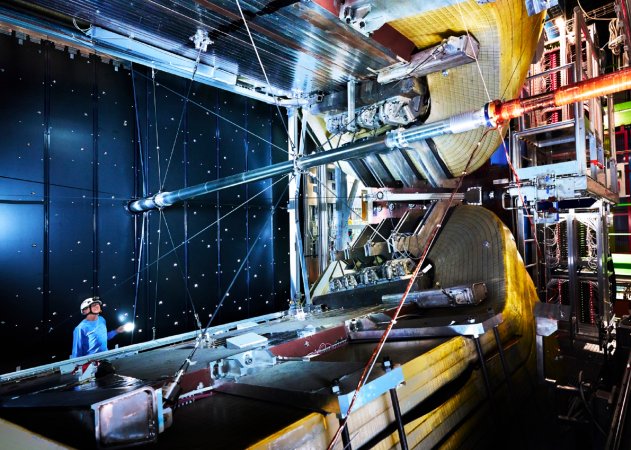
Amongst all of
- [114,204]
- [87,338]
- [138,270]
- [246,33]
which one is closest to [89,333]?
[87,338]

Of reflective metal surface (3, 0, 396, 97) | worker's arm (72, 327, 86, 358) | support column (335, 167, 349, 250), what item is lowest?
worker's arm (72, 327, 86, 358)

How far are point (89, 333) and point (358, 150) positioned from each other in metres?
3.58

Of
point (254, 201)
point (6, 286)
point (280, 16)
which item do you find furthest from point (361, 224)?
point (6, 286)

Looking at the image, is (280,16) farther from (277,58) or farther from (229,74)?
(229,74)

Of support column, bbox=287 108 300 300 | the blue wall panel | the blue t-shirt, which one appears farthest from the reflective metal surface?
the blue t-shirt

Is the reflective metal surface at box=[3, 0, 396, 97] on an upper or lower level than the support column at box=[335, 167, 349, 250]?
upper

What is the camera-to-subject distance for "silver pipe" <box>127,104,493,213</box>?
2.76 meters

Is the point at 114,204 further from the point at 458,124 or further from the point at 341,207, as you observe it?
the point at 458,124

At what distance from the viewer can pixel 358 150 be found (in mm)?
3590

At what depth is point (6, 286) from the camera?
13.9 ft

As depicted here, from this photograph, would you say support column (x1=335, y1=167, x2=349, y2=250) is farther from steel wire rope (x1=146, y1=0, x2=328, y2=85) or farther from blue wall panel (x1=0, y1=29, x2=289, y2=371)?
steel wire rope (x1=146, y1=0, x2=328, y2=85)

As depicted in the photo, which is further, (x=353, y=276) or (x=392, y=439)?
(x=353, y=276)

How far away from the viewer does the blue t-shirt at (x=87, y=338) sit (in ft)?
14.2

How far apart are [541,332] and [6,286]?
533 centimetres
